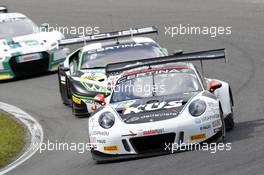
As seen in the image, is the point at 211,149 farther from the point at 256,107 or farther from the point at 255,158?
the point at 256,107

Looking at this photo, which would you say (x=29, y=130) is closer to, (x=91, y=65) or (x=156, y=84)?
(x=91, y=65)

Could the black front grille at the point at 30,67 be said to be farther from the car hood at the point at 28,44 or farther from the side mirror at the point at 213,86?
the side mirror at the point at 213,86

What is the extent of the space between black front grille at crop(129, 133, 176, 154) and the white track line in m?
1.86

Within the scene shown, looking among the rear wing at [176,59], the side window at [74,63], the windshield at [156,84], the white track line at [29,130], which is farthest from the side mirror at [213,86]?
the side window at [74,63]

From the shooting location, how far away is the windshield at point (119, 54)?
1666 cm

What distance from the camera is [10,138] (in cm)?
1453

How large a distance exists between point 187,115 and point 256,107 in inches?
136

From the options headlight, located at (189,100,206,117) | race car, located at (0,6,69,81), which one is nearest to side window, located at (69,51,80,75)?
race car, located at (0,6,69,81)

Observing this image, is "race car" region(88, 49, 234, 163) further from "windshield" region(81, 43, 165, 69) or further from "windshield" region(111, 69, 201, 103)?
"windshield" region(81, 43, 165, 69)

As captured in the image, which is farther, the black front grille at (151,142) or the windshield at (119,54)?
the windshield at (119,54)

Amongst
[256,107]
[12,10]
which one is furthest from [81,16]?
[256,107]

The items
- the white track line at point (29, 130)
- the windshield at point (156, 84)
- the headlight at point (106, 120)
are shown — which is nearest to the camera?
the headlight at point (106, 120)

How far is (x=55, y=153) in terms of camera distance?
1314 centimetres

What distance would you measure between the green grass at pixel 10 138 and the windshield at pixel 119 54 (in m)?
1.74
